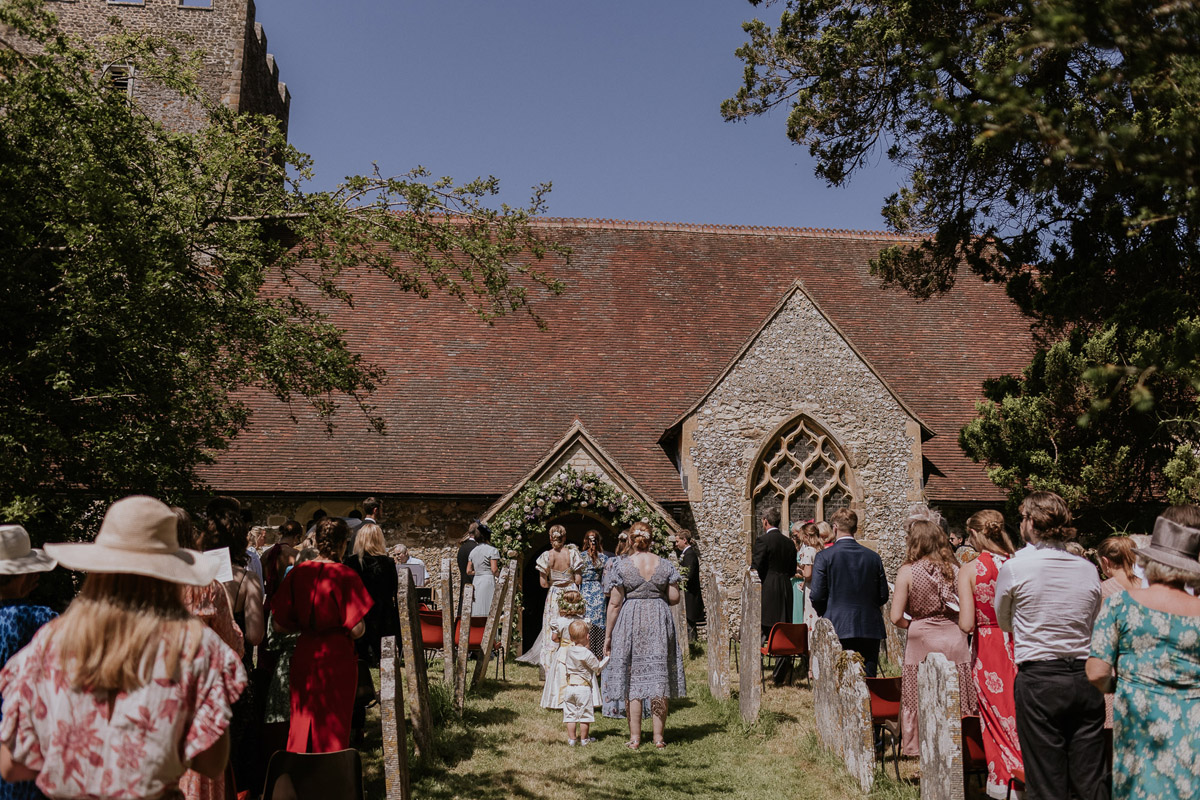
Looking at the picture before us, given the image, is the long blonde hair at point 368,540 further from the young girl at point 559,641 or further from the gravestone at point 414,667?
the young girl at point 559,641

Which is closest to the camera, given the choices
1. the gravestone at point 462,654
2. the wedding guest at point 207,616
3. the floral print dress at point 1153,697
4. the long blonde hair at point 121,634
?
the long blonde hair at point 121,634

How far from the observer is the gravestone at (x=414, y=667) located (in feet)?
22.3

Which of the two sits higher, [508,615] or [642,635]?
[642,635]

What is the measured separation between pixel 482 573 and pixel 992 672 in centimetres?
744

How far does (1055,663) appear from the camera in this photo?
4.67 metres

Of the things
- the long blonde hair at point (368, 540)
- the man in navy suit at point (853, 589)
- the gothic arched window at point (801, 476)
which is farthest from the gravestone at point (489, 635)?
the gothic arched window at point (801, 476)

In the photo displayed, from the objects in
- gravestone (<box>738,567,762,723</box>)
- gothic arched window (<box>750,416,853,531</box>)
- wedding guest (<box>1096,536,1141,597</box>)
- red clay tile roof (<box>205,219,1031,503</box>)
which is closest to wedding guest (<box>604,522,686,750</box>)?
gravestone (<box>738,567,762,723</box>)

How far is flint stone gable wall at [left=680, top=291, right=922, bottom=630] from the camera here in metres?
15.9

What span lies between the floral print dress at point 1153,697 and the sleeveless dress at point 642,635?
4230 mm

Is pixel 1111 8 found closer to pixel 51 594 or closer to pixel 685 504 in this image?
pixel 51 594

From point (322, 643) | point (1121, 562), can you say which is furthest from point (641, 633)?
point (1121, 562)

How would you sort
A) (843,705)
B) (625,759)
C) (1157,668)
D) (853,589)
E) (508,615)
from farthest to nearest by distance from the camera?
(508,615) < (853,589) < (625,759) < (843,705) < (1157,668)

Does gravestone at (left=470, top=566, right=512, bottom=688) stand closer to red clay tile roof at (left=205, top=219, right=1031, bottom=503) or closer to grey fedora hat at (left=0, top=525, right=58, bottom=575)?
red clay tile roof at (left=205, top=219, right=1031, bottom=503)

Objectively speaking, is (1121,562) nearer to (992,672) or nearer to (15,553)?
(992,672)
